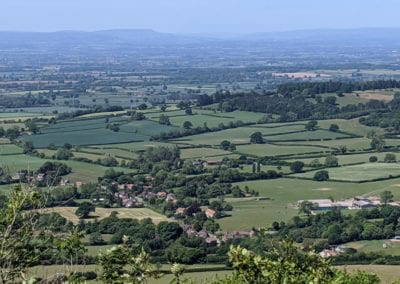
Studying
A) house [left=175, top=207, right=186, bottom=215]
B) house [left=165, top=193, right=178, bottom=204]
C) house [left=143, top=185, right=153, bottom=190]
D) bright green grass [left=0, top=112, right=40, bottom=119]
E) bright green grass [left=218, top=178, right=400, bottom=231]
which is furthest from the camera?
bright green grass [left=0, top=112, right=40, bottom=119]

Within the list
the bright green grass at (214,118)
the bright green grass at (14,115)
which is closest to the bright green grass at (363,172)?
the bright green grass at (214,118)

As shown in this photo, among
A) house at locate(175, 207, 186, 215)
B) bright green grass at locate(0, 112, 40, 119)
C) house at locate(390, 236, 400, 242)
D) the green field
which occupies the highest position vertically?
house at locate(390, 236, 400, 242)

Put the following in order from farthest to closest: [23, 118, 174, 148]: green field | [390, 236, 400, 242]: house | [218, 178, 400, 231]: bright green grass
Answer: [23, 118, 174, 148]: green field, [218, 178, 400, 231]: bright green grass, [390, 236, 400, 242]: house

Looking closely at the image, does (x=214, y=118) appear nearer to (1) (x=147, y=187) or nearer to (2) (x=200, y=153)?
(2) (x=200, y=153)

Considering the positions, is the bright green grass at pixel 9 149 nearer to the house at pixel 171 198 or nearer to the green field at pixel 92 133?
the green field at pixel 92 133

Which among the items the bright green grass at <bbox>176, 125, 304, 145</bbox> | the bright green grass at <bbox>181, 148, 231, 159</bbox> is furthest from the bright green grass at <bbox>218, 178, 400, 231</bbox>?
the bright green grass at <bbox>176, 125, 304, 145</bbox>

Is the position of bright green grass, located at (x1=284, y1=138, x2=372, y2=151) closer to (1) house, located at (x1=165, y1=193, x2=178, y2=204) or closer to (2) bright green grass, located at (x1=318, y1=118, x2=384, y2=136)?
(2) bright green grass, located at (x1=318, y1=118, x2=384, y2=136)
